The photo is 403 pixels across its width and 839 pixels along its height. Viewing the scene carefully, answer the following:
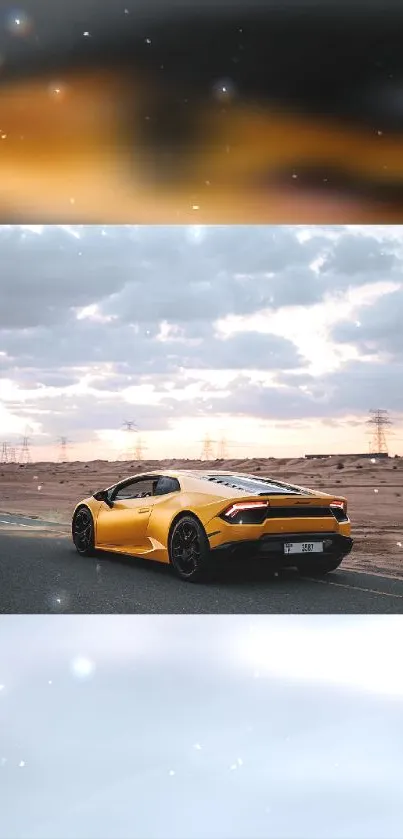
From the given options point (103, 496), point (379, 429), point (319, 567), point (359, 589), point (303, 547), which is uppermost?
point (379, 429)

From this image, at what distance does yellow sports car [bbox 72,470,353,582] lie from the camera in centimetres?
823

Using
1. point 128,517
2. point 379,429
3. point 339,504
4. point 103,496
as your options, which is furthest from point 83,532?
point 379,429

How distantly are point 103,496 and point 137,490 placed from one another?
0.55m

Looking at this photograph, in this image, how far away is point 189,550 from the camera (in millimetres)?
8461

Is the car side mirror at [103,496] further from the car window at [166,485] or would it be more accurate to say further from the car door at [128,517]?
the car window at [166,485]

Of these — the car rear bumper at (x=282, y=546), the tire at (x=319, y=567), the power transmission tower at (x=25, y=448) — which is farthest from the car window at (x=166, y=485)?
the power transmission tower at (x=25, y=448)

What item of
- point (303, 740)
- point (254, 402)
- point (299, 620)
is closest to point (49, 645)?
point (299, 620)

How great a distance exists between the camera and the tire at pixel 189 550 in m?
8.28

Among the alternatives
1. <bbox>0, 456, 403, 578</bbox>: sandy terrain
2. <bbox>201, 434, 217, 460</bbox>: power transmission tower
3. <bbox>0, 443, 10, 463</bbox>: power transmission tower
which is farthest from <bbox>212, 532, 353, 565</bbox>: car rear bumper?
<bbox>0, 443, 10, 463</bbox>: power transmission tower

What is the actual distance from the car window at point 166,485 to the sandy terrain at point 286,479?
2.11ft

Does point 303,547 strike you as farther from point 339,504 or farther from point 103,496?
point 103,496

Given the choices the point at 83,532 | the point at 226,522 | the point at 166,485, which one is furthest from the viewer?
the point at 83,532

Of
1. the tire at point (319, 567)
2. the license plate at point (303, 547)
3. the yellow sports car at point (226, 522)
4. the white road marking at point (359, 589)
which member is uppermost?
the yellow sports car at point (226, 522)

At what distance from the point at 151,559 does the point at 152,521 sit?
1.17 ft
